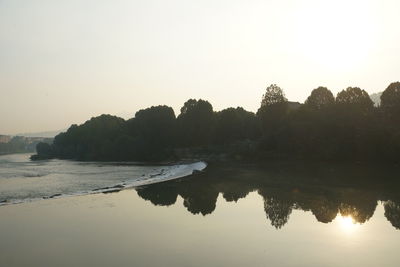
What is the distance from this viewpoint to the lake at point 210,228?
63.7 feet

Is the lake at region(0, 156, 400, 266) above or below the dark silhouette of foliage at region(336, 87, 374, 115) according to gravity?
below

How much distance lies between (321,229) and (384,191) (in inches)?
767

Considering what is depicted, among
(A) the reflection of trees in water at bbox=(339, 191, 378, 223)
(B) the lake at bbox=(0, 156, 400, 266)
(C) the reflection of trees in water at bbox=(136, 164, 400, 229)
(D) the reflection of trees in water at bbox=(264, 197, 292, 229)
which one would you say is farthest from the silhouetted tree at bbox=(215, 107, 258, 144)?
(D) the reflection of trees in water at bbox=(264, 197, 292, 229)

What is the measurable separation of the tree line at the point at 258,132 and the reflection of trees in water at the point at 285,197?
3744 centimetres

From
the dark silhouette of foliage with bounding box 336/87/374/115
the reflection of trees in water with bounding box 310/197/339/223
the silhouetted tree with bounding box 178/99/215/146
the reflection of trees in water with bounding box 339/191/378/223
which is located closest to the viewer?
the reflection of trees in water with bounding box 310/197/339/223

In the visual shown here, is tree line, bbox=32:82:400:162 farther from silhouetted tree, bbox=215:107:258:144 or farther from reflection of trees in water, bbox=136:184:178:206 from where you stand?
reflection of trees in water, bbox=136:184:178:206

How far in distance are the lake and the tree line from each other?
4399cm

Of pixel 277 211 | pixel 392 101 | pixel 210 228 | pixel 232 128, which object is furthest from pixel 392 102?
pixel 210 228

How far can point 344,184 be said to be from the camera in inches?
1906

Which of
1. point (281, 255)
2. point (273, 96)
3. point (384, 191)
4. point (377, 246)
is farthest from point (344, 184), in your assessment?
point (273, 96)

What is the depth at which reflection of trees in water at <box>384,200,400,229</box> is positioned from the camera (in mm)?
27359

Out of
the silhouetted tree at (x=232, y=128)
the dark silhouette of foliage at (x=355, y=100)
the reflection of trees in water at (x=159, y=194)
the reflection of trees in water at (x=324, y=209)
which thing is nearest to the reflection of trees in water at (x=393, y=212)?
the reflection of trees in water at (x=324, y=209)

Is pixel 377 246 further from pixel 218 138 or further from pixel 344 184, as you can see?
pixel 218 138

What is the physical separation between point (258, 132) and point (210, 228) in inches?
4585
